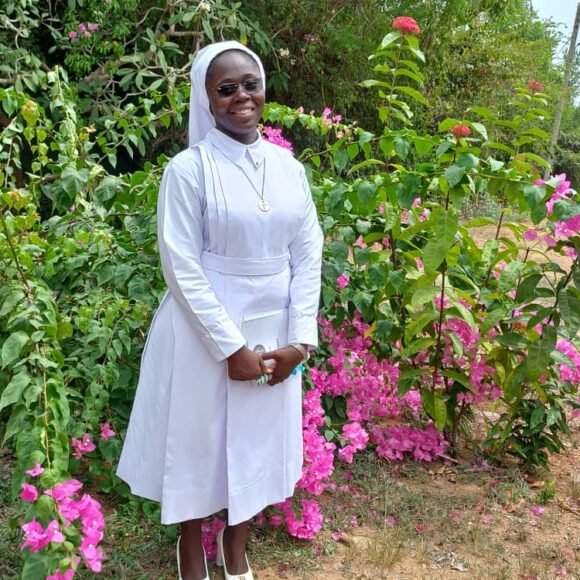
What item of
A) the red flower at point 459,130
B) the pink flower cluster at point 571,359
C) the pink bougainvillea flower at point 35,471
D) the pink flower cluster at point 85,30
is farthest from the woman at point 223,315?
the pink flower cluster at point 85,30

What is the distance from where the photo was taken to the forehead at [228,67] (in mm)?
1892

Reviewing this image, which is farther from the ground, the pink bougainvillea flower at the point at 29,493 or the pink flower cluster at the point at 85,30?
the pink flower cluster at the point at 85,30

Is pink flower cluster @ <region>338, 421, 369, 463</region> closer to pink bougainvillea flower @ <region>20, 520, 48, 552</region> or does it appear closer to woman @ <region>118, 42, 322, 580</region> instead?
woman @ <region>118, 42, 322, 580</region>

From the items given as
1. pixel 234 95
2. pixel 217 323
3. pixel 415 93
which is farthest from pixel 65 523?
pixel 415 93

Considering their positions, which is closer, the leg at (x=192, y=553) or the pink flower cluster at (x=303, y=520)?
the leg at (x=192, y=553)

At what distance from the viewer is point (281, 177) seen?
6.66 ft

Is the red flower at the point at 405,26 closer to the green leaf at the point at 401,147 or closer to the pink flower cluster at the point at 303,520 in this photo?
the green leaf at the point at 401,147

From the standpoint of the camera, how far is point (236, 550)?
219 cm

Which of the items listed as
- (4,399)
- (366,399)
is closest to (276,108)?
(366,399)

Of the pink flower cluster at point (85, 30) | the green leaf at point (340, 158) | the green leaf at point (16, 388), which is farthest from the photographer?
the pink flower cluster at point (85, 30)

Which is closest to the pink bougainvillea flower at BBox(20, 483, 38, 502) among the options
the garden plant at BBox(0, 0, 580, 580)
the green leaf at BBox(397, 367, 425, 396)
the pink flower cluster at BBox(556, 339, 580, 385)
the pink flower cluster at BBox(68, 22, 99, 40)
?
the garden plant at BBox(0, 0, 580, 580)

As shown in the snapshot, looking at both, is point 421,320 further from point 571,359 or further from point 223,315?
point 223,315

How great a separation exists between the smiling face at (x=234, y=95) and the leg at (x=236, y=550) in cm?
116

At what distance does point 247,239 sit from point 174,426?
54 cm
